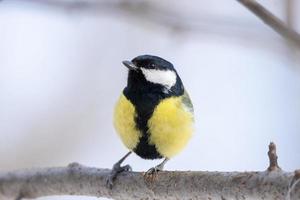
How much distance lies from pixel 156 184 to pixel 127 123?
178 millimetres

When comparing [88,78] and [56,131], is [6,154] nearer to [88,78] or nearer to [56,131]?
[56,131]

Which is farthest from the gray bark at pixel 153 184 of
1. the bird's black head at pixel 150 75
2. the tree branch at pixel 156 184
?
the bird's black head at pixel 150 75

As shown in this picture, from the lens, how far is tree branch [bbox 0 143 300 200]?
767 millimetres

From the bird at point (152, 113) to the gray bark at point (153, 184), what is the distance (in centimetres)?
4

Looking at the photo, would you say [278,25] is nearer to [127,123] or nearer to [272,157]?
[272,157]

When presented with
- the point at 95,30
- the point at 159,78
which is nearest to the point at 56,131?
the point at 95,30

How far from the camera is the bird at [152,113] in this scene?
1.10m

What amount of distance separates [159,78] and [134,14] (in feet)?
0.98

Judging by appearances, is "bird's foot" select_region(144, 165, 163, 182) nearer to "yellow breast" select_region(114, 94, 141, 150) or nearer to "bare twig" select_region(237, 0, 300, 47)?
"yellow breast" select_region(114, 94, 141, 150)

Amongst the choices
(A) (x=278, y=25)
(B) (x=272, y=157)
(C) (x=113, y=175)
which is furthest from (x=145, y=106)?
(A) (x=278, y=25)

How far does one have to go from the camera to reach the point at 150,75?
1.16m

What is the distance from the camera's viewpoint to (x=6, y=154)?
1958mm

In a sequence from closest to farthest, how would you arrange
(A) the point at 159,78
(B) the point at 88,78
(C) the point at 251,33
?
(C) the point at 251,33
(A) the point at 159,78
(B) the point at 88,78

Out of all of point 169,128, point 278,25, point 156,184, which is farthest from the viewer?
point 169,128
